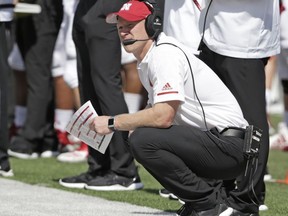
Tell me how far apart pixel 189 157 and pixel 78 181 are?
6.50 feet

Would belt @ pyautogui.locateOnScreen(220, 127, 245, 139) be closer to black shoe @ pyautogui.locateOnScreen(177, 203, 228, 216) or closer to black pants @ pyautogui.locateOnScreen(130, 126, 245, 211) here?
black pants @ pyautogui.locateOnScreen(130, 126, 245, 211)

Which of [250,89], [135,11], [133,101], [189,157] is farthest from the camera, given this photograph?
A: [133,101]

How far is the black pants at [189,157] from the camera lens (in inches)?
201

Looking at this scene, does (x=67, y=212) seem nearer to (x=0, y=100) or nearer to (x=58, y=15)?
(x=0, y=100)

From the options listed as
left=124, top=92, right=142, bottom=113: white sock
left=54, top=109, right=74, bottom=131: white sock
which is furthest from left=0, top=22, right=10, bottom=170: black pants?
left=54, top=109, right=74, bottom=131: white sock

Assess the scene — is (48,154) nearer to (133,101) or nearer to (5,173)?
(133,101)

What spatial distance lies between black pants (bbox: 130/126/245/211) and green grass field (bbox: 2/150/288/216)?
779mm

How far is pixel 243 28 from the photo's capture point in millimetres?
5633

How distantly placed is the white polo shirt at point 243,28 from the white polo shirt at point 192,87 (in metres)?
0.37

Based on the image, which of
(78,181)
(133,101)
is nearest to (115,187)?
(78,181)

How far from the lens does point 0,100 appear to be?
7438mm

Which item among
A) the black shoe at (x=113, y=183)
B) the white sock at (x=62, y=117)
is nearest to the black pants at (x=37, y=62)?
the white sock at (x=62, y=117)

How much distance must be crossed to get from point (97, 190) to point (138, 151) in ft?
5.93

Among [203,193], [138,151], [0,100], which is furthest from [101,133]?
[0,100]
